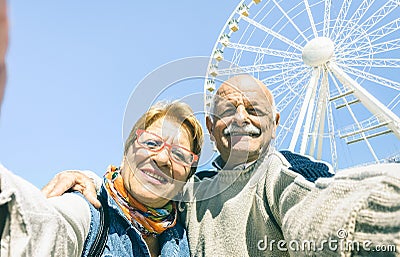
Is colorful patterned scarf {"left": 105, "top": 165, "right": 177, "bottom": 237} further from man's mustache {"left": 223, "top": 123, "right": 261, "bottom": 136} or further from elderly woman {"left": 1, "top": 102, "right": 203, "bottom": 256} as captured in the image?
man's mustache {"left": 223, "top": 123, "right": 261, "bottom": 136}

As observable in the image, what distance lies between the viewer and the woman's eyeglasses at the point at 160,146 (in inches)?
67.3

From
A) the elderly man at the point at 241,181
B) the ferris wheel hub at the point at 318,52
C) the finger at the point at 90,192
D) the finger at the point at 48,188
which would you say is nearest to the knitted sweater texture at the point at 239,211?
the elderly man at the point at 241,181

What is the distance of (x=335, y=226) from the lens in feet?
2.96

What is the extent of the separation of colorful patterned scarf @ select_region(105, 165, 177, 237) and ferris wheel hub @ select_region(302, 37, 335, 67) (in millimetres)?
10612

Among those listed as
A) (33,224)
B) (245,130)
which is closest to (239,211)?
(245,130)

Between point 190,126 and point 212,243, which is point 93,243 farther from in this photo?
point 190,126

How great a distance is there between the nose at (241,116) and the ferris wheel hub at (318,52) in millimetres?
10312

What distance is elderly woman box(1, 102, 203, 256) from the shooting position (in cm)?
144

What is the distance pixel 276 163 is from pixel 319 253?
1.83 ft

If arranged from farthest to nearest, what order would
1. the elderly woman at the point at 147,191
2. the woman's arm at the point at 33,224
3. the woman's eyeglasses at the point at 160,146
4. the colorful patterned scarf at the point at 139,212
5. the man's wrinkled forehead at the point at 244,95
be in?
1. the man's wrinkled forehead at the point at 244,95
2. the woman's eyeglasses at the point at 160,146
3. the colorful patterned scarf at the point at 139,212
4. the elderly woman at the point at 147,191
5. the woman's arm at the point at 33,224

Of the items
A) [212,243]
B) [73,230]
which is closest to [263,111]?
[212,243]

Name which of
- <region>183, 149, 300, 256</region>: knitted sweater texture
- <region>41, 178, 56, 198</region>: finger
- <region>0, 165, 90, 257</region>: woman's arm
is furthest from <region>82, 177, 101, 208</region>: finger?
<region>183, 149, 300, 256</region>: knitted sweater texture

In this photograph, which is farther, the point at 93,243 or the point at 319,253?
the point at 93,243

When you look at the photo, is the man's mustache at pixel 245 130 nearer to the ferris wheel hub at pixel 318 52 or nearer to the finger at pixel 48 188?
the finger at pixel 48 188
